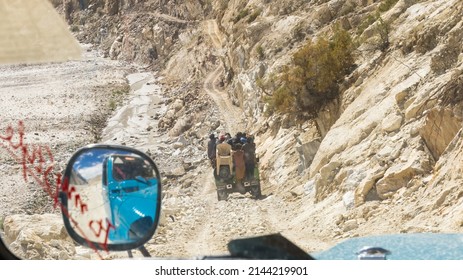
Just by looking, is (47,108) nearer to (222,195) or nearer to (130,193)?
(222,195)

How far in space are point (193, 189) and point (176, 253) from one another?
1.43m

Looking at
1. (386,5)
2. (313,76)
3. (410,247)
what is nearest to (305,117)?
(313,76)

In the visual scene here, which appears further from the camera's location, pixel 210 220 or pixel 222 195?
pixel 222 195

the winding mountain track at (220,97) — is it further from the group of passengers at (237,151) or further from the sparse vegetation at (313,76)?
the sparse vegetation at (313,76)

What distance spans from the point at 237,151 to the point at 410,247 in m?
Result: 3.43

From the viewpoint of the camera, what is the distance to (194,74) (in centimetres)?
631

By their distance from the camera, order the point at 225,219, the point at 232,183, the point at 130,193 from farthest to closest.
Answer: the point at 232,183 < the point at 225,219 < the point at 130,193

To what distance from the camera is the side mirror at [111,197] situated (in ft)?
7.07

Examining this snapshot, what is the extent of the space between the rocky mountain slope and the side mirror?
52.6 inches

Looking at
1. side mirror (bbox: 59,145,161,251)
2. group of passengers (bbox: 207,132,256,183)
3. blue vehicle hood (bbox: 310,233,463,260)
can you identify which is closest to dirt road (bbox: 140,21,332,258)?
group of passengers (bbox: 207,132,256,183)

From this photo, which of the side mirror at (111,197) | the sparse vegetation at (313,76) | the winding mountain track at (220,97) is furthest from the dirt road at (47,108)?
the side mirror at (111,197)

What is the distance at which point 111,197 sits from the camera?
2.43 m

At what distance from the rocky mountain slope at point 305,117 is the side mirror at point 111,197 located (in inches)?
52.6
